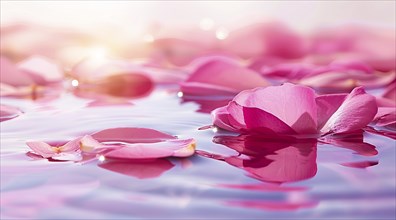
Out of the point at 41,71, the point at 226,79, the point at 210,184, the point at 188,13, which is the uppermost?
the point at 188,13

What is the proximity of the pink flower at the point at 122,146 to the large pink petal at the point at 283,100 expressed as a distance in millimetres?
66

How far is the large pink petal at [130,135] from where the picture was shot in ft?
1.96

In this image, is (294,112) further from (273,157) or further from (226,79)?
(226,79)

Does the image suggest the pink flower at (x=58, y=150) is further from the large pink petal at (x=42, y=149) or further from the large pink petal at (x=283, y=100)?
the large pink petal at (x=283, y=100)

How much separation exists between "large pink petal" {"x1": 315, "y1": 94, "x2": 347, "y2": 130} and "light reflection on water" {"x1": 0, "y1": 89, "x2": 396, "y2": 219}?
42 millimetres

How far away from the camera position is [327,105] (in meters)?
0.63

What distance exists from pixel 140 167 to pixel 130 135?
0.11 metres

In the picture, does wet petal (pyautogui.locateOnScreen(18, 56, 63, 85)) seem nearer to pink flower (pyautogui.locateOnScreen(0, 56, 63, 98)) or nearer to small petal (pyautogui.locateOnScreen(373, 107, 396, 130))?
pink flower (pyautogui.locateOnScreen(0, 56, 63, 98))

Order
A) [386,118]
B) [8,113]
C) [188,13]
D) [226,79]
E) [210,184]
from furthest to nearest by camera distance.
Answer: [188,13] < [226,79] < [8,113] < [386,118] < [210,184]

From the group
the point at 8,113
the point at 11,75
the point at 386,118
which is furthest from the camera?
the point at 11,75

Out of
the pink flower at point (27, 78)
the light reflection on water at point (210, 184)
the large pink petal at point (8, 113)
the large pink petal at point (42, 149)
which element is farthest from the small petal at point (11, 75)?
the large pink petal at point (42, 149)

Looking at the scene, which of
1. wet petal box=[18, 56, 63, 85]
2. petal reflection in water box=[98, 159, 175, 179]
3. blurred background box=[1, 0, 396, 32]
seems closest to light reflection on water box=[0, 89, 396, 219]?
petal reflection in water box=[98, 159, 175, 179]

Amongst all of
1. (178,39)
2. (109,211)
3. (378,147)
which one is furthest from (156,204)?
(178,39)

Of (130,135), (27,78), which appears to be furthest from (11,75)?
(130,135)
